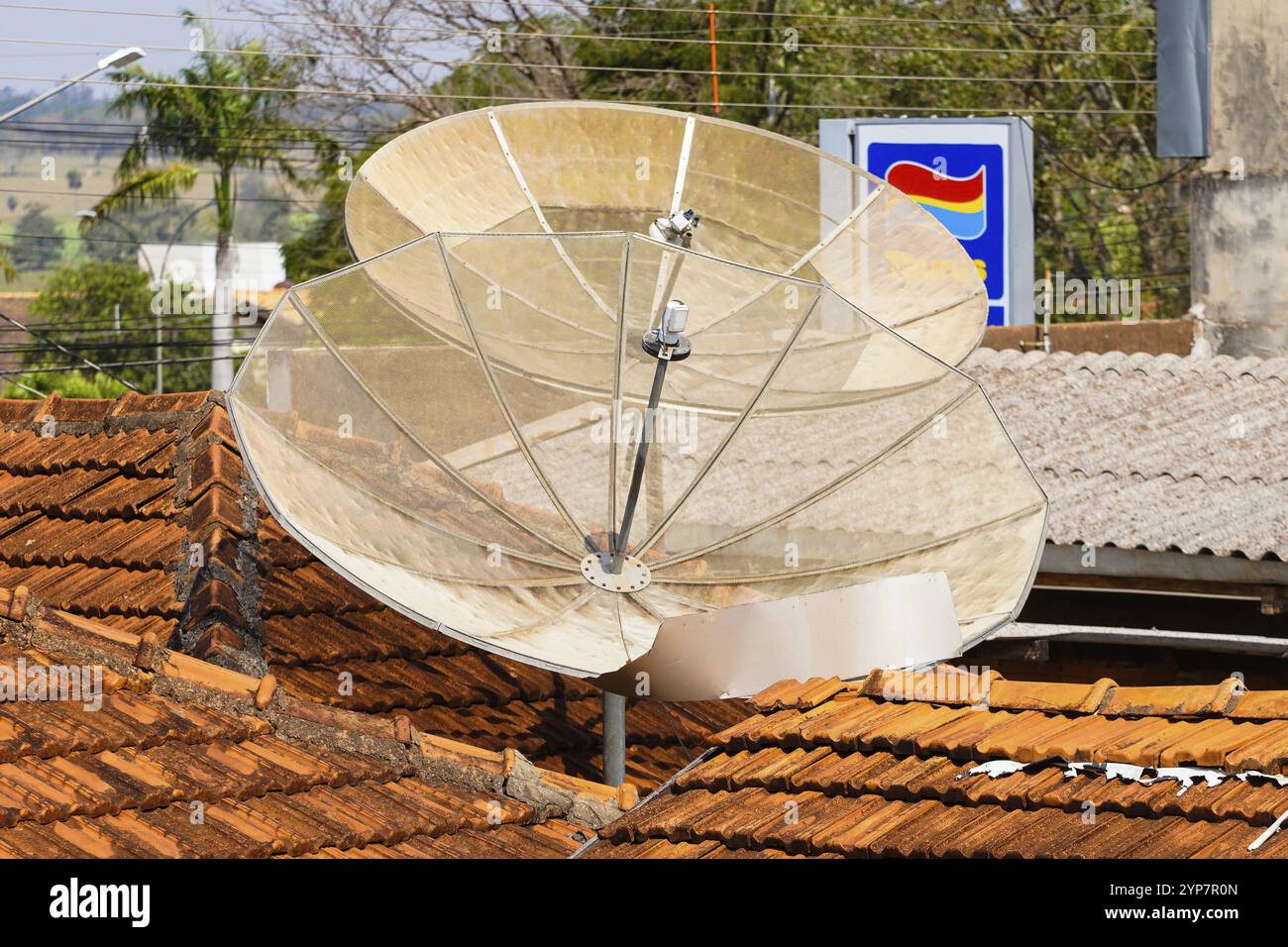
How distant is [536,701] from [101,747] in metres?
3.57

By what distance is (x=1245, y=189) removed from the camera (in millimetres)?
18344

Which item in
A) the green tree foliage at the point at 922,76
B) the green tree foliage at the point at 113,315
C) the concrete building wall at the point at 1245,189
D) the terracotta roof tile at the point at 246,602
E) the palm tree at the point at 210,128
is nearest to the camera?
the terracotta roof tile at the point at 246,602

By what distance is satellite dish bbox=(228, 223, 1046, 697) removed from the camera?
871 centimetres

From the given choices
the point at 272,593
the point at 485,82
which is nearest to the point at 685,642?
the point at 272,593

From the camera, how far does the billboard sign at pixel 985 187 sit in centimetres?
2208

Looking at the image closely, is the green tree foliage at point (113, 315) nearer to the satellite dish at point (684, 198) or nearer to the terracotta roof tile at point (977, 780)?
the satellite dish at point (684, 198)

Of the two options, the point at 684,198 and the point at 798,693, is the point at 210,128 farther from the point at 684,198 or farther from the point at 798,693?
the point at 798,693

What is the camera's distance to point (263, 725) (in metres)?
7.57

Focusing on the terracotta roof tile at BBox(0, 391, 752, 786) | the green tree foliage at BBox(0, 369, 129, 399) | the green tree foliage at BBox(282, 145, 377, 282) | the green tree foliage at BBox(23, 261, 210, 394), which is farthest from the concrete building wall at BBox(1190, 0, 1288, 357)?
the green tree foliage at BBox(23, 261, 210, 394)

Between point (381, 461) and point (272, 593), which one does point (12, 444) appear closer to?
point (272, 593)

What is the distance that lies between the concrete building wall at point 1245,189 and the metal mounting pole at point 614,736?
11.2m

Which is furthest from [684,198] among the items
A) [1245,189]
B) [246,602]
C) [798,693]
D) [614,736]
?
[1245,189]

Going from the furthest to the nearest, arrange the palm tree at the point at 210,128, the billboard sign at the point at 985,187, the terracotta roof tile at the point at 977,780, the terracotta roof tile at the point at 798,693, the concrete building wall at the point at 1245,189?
1. the palm tree at the point at 210,128
2. the billboard sign at the point at 985,187
3. the concrete building wall at the point at 1245,189
4. the terracotta roof tile at the point at 798,693
5. the terracotta roof tile at the point at 977,780

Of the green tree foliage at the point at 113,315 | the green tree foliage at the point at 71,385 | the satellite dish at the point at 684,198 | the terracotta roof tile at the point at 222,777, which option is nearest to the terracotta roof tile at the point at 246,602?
the terracotta roof tile at the point at 222,777
